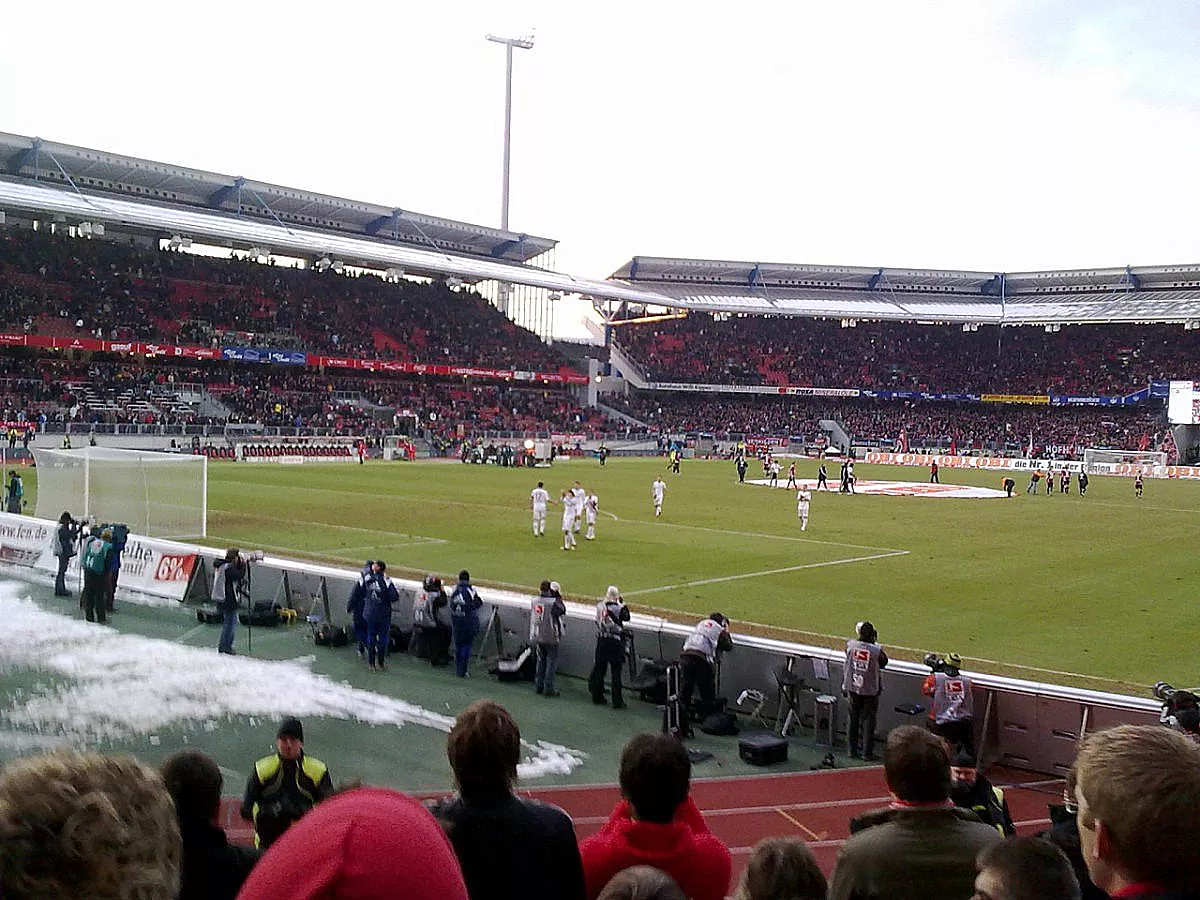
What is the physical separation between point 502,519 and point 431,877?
32.0 meters

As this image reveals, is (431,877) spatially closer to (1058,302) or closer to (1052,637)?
(1052,637)

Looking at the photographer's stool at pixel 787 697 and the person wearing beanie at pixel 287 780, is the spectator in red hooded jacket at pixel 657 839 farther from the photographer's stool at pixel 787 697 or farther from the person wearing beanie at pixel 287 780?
the photographer's stool at pixel 787 697

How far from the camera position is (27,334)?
2370 inches

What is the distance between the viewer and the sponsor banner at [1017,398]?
9351 centimetres

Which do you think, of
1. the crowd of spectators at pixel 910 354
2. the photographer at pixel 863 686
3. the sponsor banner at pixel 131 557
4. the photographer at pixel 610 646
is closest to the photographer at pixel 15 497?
the sponsor banner at pixel 131 557

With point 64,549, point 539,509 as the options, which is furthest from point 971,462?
point 64,549

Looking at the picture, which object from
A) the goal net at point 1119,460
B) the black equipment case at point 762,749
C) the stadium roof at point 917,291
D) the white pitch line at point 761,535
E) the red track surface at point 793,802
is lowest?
the red track surface at point 793,802

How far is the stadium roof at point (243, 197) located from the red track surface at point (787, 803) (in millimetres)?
64085

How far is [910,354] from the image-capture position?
4139 inches

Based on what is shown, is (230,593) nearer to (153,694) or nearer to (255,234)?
(153,694)

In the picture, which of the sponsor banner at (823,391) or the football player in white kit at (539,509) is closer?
the football player in white kit at (539,509)

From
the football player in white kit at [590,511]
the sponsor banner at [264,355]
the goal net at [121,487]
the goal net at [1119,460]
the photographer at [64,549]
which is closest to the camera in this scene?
the photographer at [64,549]

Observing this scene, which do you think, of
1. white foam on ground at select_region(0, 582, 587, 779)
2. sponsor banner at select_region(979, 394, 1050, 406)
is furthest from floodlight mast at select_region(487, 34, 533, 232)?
white foam on ground at select_region(0, 582, 587, 779)

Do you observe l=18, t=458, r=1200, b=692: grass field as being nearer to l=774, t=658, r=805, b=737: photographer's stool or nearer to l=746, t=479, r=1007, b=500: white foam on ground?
l=746, t=479, r=1007, b=500: white foam on ground
